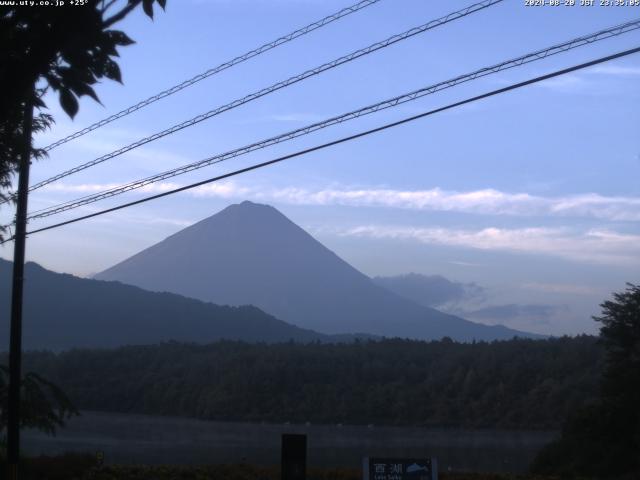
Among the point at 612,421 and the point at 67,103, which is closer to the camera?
the point at 67,103

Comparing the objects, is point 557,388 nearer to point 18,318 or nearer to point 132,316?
point 18,318

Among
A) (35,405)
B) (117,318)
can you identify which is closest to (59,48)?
(35,405)

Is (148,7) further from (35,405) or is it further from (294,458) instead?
(35,405)

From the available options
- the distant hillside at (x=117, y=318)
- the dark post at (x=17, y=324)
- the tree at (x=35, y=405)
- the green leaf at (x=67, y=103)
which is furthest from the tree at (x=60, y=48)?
the distant hillside at (x=117, y=318)

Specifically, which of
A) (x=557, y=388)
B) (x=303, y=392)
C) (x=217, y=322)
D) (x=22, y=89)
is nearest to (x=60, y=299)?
(x=217, y=322)

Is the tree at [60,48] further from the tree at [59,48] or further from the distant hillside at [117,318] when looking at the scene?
the distant hillside at [117,318]

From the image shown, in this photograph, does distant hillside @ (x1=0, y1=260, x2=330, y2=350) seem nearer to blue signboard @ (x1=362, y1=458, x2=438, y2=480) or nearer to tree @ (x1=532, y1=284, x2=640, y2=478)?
tree @ (x1=532, y1=284, x2=640, y2=478)
